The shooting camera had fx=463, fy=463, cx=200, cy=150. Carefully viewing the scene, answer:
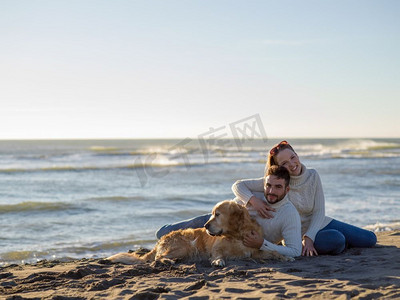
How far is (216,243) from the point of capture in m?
5.04

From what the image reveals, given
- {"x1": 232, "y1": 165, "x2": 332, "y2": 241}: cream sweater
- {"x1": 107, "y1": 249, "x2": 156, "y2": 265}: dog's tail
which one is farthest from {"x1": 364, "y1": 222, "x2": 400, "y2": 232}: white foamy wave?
{"x1": 107, "y1": 249, "x2": 156, "y2": 265}: dog's tail

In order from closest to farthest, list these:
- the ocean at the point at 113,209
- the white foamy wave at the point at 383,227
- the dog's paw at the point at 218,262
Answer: the dog's paw at the point at 218,262, the ocean at the point at 113,209, the white foamy wave at the point at 383,227

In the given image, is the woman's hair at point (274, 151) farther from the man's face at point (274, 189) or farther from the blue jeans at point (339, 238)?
the blue jeans at point (339, 238)

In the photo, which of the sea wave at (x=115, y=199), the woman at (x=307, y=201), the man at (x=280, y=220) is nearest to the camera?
the man at (x=280, y=220)

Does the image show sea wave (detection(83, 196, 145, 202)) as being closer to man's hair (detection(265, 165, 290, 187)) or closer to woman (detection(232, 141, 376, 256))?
woman (detection(232, 141, 376, 256))

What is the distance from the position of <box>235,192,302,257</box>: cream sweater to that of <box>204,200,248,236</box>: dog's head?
0.37 m

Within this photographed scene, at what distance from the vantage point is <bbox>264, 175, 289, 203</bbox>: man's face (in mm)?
4996

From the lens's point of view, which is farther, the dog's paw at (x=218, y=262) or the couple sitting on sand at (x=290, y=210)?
the couple sitting on sand at (x=290, y=210)

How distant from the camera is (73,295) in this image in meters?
3.97

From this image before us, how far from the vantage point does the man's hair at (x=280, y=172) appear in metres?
4.98

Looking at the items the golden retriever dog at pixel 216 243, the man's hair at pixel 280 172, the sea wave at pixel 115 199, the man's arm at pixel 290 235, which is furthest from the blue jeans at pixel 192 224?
the sea wave at pixel 115 199

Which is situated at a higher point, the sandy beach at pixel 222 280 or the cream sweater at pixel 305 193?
the cream sweater at pixel 305 193

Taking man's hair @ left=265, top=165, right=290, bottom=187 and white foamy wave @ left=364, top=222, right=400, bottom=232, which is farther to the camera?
white foamy wave @ left=364, top=222, right=400, bottom=232

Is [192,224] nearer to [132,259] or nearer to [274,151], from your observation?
[132,259]
